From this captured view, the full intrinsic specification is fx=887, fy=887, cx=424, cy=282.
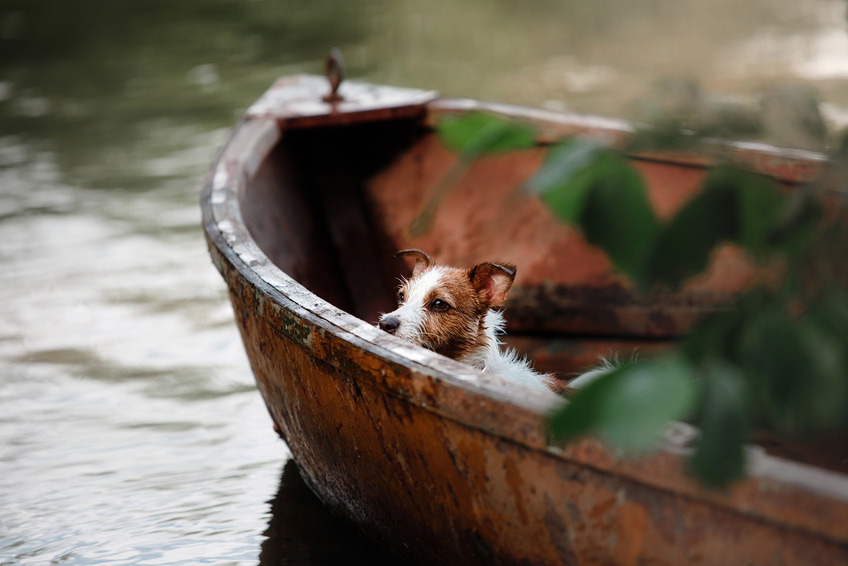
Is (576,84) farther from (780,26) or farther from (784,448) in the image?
(784,448)

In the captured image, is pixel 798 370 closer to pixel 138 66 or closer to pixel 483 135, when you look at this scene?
pixel 483 135

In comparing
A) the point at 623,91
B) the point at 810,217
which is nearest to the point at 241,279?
the point at 810,217

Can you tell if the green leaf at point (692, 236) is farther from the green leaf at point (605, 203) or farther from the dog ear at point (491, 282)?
the dog ear at point (491, 282)

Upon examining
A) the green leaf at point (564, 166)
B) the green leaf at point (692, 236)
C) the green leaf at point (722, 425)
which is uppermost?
the green leaf at point (564, 166)

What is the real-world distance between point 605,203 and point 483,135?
188mm

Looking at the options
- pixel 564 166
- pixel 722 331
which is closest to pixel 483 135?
pixel 564 166

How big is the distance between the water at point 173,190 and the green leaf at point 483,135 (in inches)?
7.1

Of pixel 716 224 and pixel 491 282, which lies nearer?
pixel 716 224

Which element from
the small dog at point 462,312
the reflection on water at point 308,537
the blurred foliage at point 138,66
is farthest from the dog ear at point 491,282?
the blurred foliage at point 138,66

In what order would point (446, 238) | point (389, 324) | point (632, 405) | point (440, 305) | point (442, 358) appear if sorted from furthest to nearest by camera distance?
1. point (446, 238)
2. point (440, 305)
3. point (389, 324)
4. point (442, 358)
5. point (632, 405)

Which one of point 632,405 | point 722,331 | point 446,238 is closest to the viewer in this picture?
point 632,405

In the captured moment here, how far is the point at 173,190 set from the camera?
7.09 meters

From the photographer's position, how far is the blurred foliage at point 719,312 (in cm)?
107

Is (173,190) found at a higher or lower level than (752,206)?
lower
